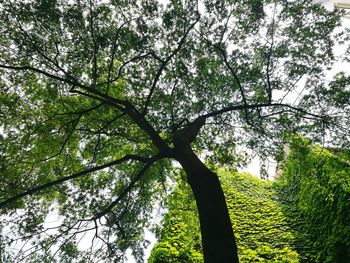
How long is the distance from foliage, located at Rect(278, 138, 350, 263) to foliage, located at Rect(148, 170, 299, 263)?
0.57 metres

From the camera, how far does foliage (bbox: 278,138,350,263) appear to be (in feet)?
22.8

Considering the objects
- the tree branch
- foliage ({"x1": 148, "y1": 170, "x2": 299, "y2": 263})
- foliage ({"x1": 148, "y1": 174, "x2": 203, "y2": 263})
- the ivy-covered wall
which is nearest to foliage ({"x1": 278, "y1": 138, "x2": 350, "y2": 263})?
the ivy-covered wall

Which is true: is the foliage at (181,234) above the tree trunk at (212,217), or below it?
above

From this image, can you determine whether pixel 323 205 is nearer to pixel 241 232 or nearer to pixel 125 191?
pixel 241 232

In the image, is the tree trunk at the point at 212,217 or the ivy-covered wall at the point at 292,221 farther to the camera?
the ivy-covered wall at the point at 292,221

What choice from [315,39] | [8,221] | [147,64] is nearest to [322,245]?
[315,39]

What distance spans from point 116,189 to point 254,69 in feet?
17.4

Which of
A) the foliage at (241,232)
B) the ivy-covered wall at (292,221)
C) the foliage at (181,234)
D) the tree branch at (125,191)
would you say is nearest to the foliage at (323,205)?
the ivy-covered wall at (292,221)

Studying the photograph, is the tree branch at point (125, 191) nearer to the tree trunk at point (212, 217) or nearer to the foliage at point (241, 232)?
the tree trunk at point (212, 217)

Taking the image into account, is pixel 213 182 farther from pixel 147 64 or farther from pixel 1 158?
pixel 1 158

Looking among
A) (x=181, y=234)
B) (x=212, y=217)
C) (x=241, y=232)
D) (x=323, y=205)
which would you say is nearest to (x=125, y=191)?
(x=212, y=217)

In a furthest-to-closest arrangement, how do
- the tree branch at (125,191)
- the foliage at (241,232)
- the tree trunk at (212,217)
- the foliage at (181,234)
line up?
the foliage at (241,232)
the foliage at (181,234)
the tree branch at (125,191)
the tree trunk at (212,217)

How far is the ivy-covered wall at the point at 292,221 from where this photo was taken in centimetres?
721

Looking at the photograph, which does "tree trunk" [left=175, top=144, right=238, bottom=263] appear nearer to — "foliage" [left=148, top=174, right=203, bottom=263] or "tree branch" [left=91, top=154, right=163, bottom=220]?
"tree branch" [left=91, top=154, right=163, bottom=220]
